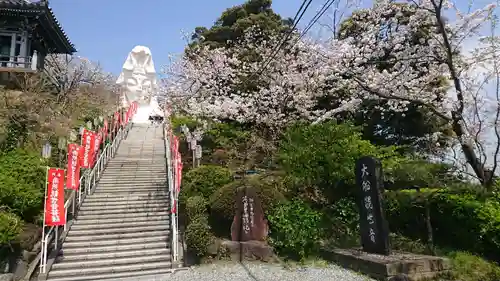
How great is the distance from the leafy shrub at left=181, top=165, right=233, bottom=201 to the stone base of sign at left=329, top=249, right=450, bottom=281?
4.70 metres

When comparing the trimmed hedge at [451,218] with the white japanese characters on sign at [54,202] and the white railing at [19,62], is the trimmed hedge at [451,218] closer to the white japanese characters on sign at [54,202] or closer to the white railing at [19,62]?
the white japanese characters on sign at [54,202]

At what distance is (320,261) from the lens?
28.4 feet

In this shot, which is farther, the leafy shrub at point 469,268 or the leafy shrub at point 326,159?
the leafy shrub at point 326,159

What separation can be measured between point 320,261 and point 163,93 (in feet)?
56.2

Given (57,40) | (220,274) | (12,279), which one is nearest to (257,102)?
(220,274)

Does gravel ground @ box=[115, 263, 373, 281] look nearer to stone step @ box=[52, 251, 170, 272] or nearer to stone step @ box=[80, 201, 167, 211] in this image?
stone step @ box=[52, 251, 170, 272]

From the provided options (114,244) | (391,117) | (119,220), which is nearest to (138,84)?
(391,117)

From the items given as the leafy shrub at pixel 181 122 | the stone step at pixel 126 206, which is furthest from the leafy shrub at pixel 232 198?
the leafy shrub at pixel 181 122

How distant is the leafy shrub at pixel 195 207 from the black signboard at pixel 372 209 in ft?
13.9

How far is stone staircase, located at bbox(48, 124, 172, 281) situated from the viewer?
8.68 metres

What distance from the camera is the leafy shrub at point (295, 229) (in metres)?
8.98

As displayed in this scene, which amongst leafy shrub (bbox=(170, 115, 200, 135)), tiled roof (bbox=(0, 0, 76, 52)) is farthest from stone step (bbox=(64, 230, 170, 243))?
tiled roof (bbox=(0, 0, 76, 52))

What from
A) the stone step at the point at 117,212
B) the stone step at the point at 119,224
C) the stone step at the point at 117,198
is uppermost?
the stone step at the point at 117,198

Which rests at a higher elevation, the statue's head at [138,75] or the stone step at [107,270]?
the statue's head at [138,75]
